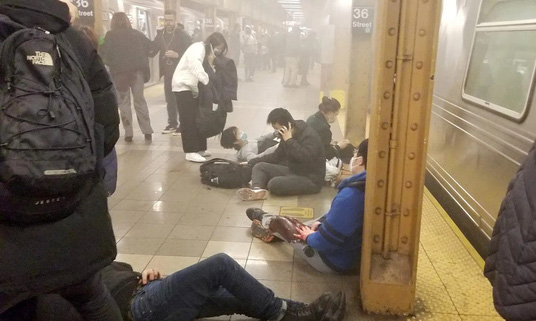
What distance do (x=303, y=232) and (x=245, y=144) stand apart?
283cm

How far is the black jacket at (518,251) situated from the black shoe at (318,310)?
1.49m

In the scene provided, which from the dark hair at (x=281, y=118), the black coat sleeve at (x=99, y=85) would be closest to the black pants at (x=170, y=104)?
the dark hair at (x=281, y=118)

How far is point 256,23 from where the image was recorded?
32500 mm

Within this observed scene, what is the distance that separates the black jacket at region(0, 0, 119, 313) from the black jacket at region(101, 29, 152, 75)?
19.0 ft

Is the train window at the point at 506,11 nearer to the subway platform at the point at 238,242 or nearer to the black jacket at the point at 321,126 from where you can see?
the subway platform at the point at 238,242

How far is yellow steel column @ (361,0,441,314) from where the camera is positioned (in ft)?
8.20

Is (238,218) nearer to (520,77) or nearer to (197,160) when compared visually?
(197,160)

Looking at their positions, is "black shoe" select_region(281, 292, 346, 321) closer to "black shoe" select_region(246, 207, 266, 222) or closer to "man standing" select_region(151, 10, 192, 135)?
"black shoe" select_region(246, 207, 266, 222)

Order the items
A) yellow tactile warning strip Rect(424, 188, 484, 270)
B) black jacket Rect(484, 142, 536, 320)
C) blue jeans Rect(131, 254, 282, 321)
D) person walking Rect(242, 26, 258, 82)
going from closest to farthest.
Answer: black jacket Rect(484, 142, 536, 320) < blue jeans Rect(131, 254, 282, 321) < yellow tactile warning strip Rect(424, 188, 484, 270) < person walking Rect(242, 26, 258, 82)

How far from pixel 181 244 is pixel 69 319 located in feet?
6.13

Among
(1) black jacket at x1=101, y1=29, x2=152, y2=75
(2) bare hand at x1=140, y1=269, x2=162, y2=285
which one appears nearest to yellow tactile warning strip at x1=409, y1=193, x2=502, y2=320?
(2) bare hand at x1=140, y1=269, x2=162, y2=285

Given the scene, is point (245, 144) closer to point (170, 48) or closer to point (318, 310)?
point (170, 48)

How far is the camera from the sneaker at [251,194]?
5036 mm

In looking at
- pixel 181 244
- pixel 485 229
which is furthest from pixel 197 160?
pixel 485 229
